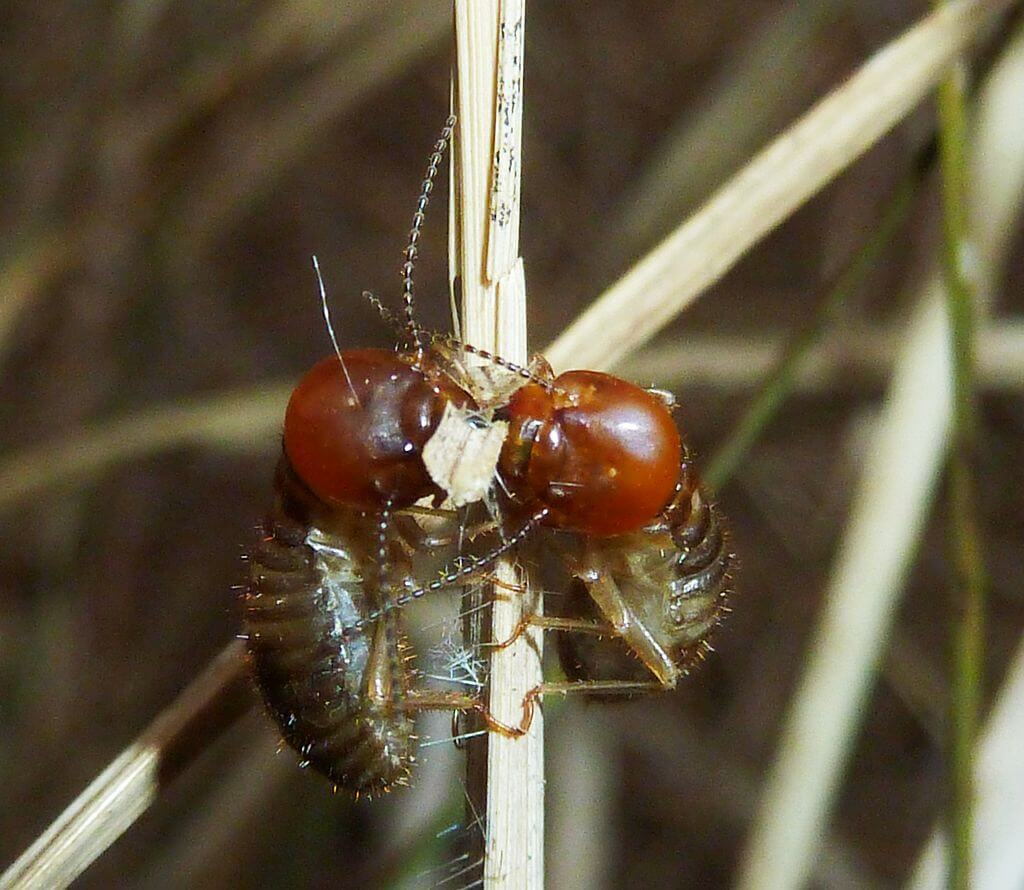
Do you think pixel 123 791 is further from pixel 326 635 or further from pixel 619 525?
pixel 619 525

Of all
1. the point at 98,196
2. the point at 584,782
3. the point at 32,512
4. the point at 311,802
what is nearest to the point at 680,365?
the point at 584,782

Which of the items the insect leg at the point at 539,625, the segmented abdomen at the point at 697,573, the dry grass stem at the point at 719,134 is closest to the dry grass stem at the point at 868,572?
the segmented abdomen at the point at 697,573

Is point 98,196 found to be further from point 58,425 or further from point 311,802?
point 311,802

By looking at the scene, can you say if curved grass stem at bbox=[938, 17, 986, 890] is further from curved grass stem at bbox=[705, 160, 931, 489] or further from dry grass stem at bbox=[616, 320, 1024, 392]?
dry grass stem at bbox=[616, 320, 1024, 392]

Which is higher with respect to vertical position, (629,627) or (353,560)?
(353,560)

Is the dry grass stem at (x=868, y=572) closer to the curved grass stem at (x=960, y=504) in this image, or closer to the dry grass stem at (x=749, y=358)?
the curved grass stem at (x=960, y=504)

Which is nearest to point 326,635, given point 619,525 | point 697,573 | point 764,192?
point 619,525

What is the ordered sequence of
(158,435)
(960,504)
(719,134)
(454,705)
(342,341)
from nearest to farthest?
(454,705) < (960,504) < (158,435) < (719,134) < (342,341)
